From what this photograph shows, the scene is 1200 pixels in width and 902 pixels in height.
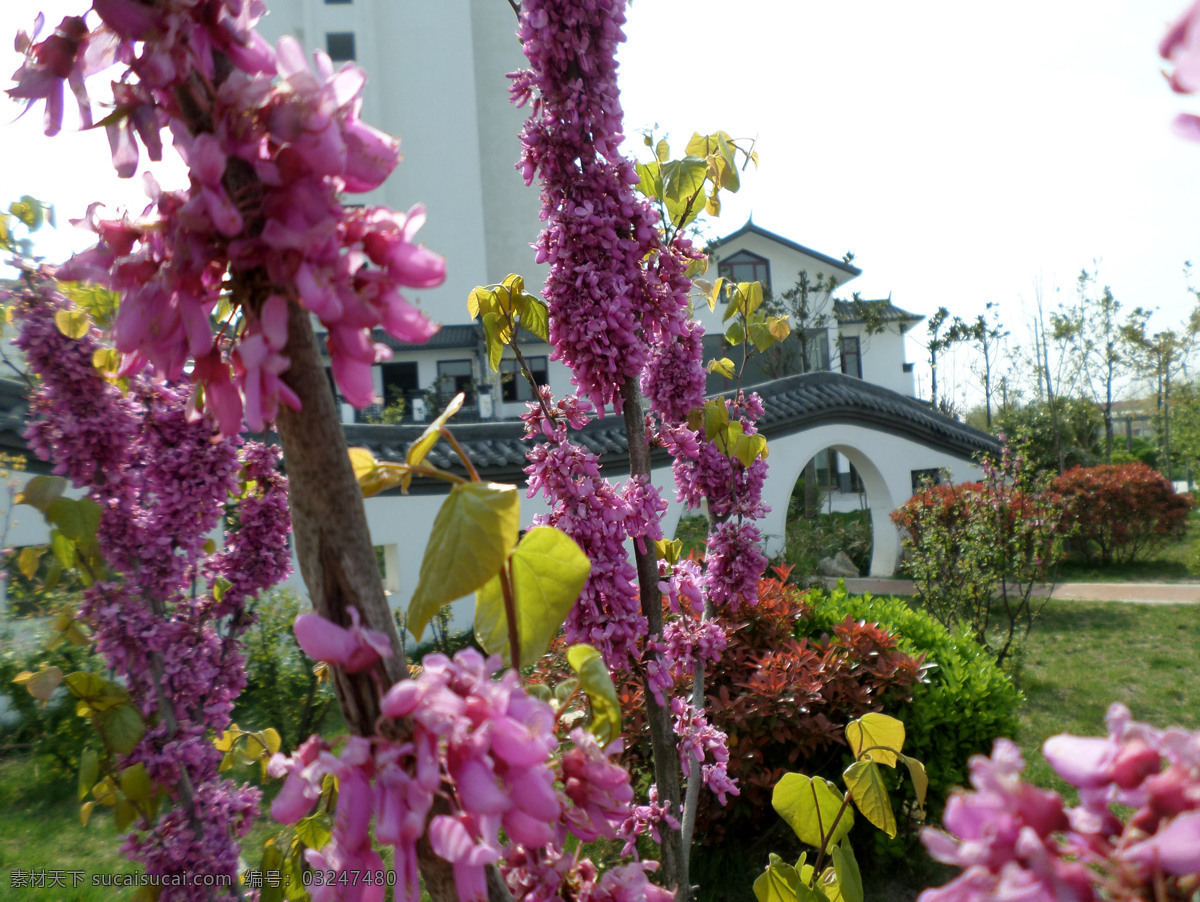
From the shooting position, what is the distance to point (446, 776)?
1.57ft

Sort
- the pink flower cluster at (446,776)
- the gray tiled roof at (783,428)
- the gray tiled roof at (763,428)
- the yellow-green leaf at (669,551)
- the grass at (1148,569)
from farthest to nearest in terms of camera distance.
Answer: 1. the grass at (1148,569)
2. the gray tiled roof at (783,428)
3. the gray tiled roof at (763,428)
4. the yellow-green leaf at (669,551)
5. the pink flower cluster at (446,776)

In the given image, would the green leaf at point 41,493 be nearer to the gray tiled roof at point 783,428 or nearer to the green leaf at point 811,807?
the green leaf at point 811,807

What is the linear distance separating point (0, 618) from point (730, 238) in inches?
761

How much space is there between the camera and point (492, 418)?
16.0m

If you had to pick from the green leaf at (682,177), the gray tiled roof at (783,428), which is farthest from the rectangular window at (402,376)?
the green leaf at (682,177)

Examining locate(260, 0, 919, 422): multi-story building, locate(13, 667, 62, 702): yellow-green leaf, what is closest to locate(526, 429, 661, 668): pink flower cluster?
locate(13, 667, 62, 702): yellow-green leaf

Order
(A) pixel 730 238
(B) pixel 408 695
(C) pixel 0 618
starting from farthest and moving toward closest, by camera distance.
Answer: (A) pixel 730 238
(C) pixel 0 618
(B) pixel 408 695

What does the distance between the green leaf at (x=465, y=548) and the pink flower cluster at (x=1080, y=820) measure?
33 centimetres

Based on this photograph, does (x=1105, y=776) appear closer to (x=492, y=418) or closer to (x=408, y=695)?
(x=408, y=695)

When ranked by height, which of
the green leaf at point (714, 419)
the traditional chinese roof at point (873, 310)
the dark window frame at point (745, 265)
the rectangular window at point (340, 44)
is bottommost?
the green leaf at point (714, 419)

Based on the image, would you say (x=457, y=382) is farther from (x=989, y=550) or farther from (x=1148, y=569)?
(x=989, y=550)

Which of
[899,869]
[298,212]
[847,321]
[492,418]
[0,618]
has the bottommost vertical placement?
[899,869]

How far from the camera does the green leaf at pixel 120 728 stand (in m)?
1.11

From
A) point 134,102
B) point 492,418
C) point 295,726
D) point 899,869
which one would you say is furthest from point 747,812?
point 492,418
